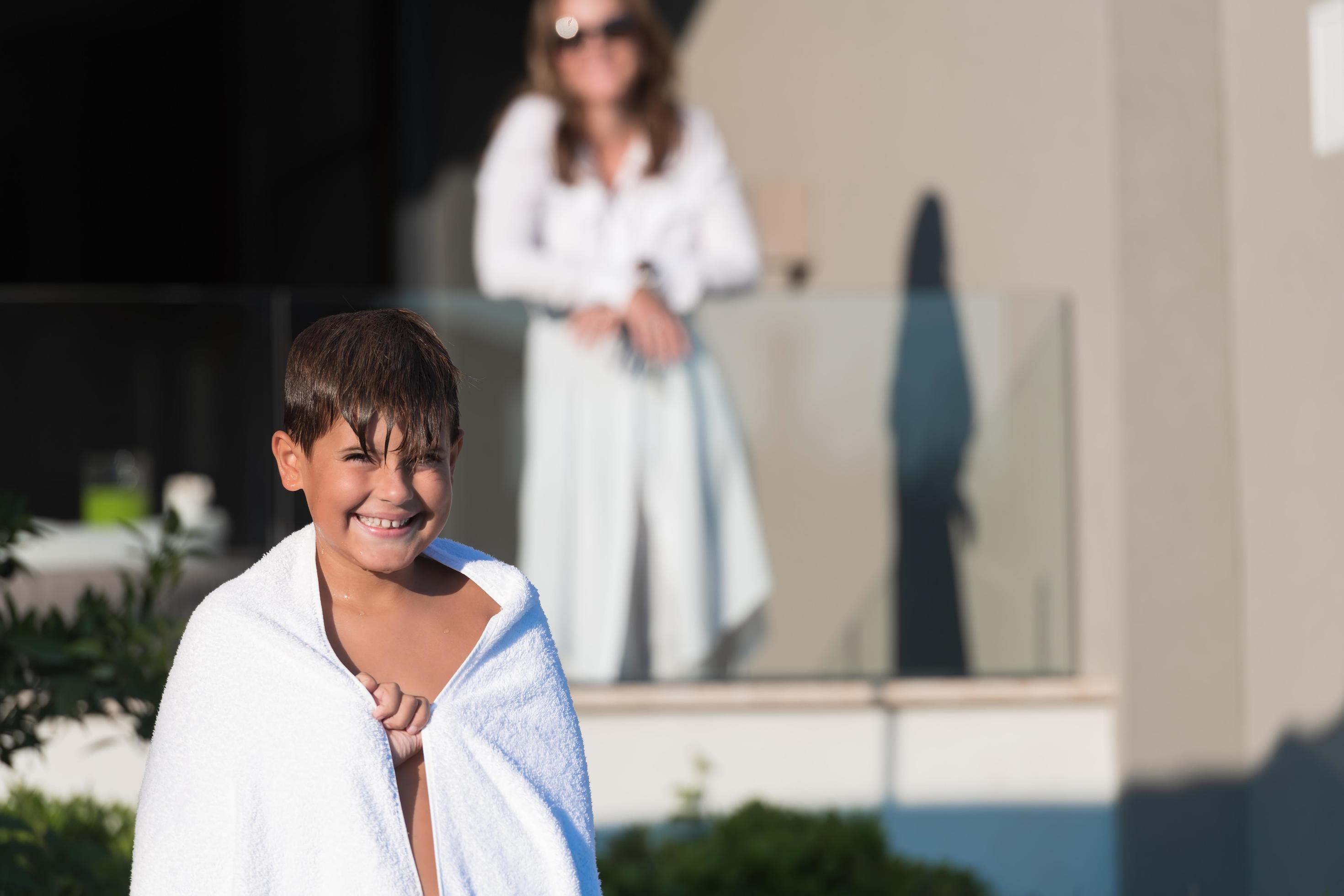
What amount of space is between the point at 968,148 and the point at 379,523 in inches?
175

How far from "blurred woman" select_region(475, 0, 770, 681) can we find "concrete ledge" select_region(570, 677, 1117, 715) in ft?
0.27

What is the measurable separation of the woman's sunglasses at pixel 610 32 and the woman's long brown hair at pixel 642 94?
2 cm

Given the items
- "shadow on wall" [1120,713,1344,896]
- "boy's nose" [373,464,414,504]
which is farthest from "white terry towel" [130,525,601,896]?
"shadow on wall" [1120,713,1344,896]

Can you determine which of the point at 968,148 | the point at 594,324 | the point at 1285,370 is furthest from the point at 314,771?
the point at 968,148

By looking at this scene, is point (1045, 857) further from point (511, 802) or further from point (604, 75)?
point (511, 802)

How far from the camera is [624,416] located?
185 inches

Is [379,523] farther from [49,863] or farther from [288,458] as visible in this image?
[49,863]

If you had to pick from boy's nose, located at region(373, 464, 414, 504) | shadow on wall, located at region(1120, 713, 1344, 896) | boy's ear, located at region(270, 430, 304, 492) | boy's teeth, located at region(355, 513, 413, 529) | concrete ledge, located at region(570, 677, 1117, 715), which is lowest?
shadow on wall, located at region(1120, 713, 1344, 896)

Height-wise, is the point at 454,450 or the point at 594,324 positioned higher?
the point at 594,324

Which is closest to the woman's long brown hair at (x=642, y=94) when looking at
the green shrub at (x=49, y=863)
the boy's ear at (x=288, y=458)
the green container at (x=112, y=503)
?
the green container at (x=112, y=503)

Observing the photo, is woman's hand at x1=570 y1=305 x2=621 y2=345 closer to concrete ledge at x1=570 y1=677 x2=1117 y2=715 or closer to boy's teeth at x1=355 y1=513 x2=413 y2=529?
concrete ledge at x1=570 y1=677 x2=1117 y2=715

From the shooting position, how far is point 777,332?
4.86m

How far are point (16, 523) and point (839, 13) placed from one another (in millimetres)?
5054

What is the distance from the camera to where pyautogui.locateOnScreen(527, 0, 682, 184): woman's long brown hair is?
4.45 m
